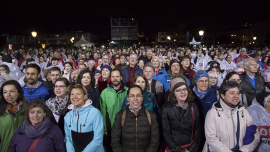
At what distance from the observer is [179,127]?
287 centimetres

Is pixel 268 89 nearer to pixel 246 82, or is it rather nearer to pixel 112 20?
pixel 246 82

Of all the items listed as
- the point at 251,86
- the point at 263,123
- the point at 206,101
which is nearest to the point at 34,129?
the point at 206,101

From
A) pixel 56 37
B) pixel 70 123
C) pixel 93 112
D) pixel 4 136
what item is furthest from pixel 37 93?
pixel 56 37

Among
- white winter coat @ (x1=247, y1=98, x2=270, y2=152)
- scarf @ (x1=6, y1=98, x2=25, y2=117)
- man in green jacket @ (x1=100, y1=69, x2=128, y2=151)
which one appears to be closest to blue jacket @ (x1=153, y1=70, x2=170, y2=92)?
man in green jacket @ (x1=100, y1=69, x2=128, y2=151)

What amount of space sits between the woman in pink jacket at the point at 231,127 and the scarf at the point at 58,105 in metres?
2.67

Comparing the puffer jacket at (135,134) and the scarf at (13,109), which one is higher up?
the scarf at (13,109)

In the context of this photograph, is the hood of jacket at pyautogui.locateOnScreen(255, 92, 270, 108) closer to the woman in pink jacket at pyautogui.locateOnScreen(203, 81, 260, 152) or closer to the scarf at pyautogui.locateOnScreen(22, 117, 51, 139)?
the woman in pink jacket at pyautogui.locateOnScreen(203, 81, 260, 152)

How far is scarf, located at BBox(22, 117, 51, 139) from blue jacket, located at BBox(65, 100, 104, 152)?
36 cm

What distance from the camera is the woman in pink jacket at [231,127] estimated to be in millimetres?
2615

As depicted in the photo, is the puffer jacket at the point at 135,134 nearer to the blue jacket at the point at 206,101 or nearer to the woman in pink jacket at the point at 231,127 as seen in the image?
the woman in pink jacket at the point at 231,127

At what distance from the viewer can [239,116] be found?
2645mm

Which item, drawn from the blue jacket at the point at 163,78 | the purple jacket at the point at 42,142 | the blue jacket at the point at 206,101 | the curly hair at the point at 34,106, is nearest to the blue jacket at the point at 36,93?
the curly hair at the point at 34,106

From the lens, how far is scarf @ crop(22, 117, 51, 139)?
2.50 meters

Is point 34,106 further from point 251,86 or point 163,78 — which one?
point 251,86
